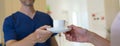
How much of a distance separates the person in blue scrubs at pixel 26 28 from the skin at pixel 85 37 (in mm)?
140

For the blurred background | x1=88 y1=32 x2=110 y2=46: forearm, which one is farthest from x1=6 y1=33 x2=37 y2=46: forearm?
Answer: the blurred background

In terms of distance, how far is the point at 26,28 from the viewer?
1.27m

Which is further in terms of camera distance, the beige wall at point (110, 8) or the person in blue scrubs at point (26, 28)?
the beige wall at point (110, 8)

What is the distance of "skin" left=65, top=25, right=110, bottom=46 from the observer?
1169 millimetres

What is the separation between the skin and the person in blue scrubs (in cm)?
14

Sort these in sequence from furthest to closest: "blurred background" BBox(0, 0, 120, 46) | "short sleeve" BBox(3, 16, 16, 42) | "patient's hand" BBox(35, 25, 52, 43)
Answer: "blurred background" BBox(0, 0, 120, 46)
"short sleeve" BBox(3, 16, 16, 42)
"patient's hand" BBox(35, 25, 52, 43)

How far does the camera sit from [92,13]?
9.73 feet

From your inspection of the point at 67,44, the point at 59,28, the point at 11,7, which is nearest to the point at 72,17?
the point at 67,44

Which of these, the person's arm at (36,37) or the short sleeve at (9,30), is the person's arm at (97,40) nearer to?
the person's arm at (36,37)

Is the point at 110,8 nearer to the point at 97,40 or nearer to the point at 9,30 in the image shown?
the point at 97,40

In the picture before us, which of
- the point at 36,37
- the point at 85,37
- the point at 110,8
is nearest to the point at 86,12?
the point at 110,8

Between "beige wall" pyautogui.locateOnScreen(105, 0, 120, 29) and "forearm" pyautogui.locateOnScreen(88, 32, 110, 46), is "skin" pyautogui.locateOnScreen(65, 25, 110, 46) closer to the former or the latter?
"forearm" pyautogui.locateOnScreen(88, 32, 110, 46)

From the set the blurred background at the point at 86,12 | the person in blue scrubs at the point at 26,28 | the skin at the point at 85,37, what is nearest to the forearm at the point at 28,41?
the person in blue scrubs at the point at 26,28

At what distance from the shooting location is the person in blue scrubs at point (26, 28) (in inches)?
45.2
